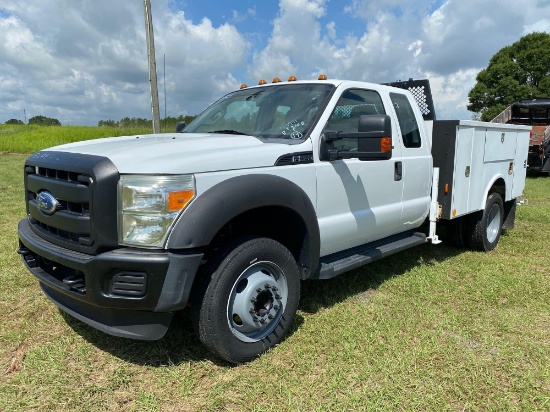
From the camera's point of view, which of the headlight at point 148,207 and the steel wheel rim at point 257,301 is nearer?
the headlight at point 148,207

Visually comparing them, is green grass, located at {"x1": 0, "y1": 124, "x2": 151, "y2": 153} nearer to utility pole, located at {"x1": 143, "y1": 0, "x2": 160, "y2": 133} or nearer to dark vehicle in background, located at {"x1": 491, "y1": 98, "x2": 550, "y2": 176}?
utility pole, located at {"x1": 143, "y1": 0, "x2": 160, "y2": 133}

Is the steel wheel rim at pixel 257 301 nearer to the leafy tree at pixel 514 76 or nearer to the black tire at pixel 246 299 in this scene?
the black tire at pixel 246 299

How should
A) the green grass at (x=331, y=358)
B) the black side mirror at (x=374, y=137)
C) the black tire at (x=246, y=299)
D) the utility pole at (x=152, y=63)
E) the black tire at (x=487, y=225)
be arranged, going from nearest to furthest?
1. the green grass at (x=331, y=358)
2. the black tire at (x=246, y=299)
3. the black side mirror at (x=374, y=137)
4. the black tire at (x=487, y=225)
5. the utility pole at (x=152, y=63)

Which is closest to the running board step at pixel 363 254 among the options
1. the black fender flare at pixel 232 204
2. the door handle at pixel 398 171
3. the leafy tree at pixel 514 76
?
the black fender flare at pixel 232 204

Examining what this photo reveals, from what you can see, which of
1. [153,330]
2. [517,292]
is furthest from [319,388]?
[517,292]

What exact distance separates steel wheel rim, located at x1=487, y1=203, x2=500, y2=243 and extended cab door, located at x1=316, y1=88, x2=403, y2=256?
219cm

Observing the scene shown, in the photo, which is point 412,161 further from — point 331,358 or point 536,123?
point 536,123

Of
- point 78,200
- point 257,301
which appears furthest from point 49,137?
point 257,301

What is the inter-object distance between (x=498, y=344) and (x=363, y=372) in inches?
44.9

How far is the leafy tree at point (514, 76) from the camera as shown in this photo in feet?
100.0

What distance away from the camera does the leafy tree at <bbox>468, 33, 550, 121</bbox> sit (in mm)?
30469

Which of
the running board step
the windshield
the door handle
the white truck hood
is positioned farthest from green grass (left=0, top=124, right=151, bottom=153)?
the white truck hood

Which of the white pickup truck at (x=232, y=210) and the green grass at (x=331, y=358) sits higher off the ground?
the white pickup truck at (x=232, y=210)

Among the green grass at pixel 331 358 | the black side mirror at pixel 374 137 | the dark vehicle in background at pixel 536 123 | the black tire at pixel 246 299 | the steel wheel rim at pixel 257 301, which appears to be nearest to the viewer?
the green grass at pixel 331 358
